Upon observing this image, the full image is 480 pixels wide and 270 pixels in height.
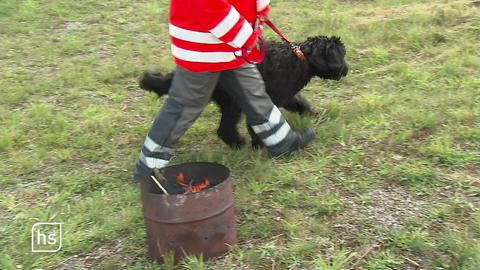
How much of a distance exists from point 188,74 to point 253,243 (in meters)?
1.04

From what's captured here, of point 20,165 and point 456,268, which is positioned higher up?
point 456,268

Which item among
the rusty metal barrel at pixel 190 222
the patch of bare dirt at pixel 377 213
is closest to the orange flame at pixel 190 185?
the rusty metal barrel at pixel 190 222

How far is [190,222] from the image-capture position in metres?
2.67

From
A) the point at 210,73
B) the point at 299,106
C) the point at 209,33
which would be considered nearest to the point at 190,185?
the point at 210,73

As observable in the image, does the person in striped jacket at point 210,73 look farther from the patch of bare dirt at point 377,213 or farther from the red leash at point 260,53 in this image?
the patch of bare dirt at point 377,213

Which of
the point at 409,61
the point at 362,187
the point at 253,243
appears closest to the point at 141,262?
the point at 253,243

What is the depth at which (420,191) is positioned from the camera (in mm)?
3375

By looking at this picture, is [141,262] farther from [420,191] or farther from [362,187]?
[420,191]

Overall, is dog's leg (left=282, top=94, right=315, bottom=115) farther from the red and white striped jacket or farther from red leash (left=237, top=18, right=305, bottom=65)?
the red and white striped jacket

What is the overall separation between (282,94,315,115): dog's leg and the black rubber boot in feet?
1.24

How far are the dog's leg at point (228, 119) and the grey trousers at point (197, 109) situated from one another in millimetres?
242

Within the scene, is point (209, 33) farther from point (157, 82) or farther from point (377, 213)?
point (377, 213)

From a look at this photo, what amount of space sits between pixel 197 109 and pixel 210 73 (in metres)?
0.26

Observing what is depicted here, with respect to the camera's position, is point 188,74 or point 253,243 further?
point 188,74
